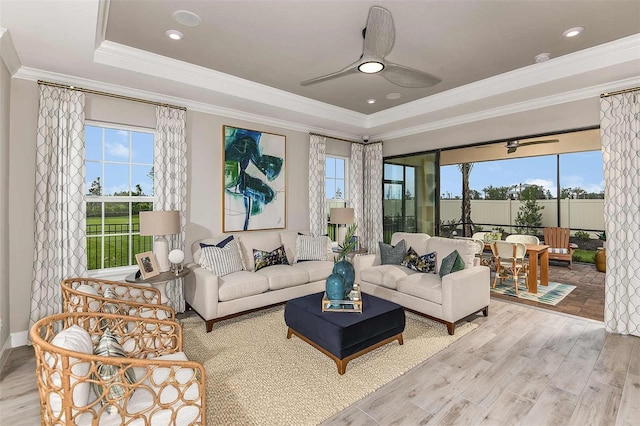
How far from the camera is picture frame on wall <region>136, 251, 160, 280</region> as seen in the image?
3.46 m

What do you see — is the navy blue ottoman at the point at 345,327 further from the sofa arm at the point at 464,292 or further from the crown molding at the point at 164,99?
the crown molding at the point at 164,99

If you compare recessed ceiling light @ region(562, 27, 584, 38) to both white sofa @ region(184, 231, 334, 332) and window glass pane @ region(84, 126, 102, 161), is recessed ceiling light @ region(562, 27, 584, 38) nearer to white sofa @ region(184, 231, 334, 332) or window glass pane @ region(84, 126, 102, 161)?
white sofa @ region(184, 231, 334, 332)

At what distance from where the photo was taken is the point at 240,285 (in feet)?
12.4

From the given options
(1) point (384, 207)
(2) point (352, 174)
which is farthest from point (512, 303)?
(2) point (352, 174)

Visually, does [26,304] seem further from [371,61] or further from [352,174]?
[352,174]

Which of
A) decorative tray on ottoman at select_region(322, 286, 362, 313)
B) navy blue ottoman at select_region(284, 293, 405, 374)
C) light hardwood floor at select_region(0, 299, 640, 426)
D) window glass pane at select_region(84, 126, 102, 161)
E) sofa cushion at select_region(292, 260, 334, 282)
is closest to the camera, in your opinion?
light hardwood floor at select_region(0, 299, 640, 426)

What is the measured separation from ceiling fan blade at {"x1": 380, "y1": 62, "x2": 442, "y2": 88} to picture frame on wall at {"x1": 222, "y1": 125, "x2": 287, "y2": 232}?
8.84 ft

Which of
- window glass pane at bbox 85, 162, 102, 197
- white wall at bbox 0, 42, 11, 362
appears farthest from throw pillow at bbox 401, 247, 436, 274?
white wall at bbox 0, 42, 11, 362

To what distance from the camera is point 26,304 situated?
128 inches

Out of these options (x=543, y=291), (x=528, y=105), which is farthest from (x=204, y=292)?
(x=543, y=291)

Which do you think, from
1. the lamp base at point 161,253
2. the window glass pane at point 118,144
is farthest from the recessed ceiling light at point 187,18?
the lamp base at point 161,253

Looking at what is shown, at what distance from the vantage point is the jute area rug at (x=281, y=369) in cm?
222

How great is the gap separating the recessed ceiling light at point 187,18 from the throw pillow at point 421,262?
12.1 feet

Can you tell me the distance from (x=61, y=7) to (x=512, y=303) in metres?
5.83
